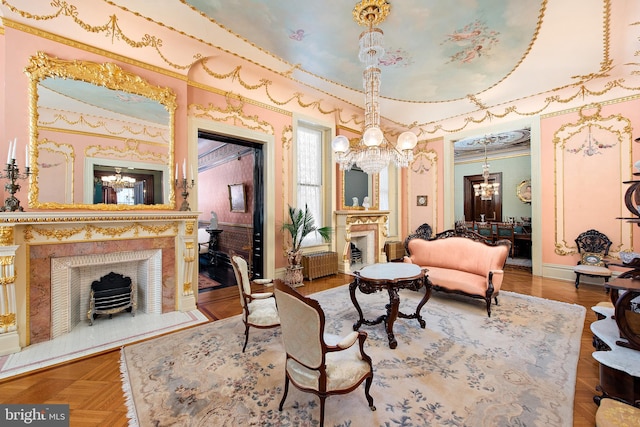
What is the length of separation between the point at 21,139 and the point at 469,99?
23.4 feet

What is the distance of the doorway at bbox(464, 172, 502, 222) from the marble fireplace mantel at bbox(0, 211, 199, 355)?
969cm

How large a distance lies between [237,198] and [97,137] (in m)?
3.28

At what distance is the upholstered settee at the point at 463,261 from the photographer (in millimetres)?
3535

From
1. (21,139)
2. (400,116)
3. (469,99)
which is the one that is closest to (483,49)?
(469,99)

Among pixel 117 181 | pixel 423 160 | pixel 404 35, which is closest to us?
pixel 117 181

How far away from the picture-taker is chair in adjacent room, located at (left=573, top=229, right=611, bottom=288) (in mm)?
4523

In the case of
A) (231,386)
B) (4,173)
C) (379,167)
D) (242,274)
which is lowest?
(231,386)

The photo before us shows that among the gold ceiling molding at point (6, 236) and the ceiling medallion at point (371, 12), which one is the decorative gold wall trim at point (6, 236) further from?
the ceiling medallion at point (371, 12)

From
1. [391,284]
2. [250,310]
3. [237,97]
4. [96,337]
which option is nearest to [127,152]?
[237,97]

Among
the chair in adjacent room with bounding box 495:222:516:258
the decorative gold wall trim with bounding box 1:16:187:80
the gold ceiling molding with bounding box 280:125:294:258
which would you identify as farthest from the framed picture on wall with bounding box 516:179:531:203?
the decorative gold wall trim with bounding box 1:16:187:80

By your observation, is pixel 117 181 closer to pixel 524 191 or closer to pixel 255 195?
pixel 255 195

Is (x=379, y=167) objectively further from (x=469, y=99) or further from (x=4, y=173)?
(x=4, y=173)

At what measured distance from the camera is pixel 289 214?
511cm

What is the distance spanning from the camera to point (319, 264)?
5.30 meters
